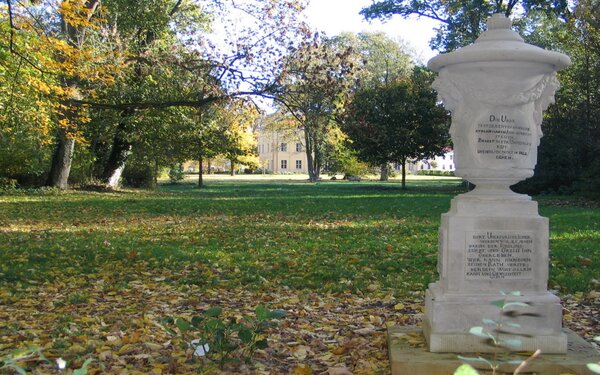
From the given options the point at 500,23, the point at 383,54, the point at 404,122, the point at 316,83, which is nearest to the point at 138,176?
the point at 404,122

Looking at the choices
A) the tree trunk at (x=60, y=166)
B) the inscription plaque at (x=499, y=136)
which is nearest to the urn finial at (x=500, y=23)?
the inscription plaque at (x=499, y=136)

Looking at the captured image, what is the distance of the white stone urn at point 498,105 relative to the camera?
428cm

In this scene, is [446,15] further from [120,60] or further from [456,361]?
[456,361]

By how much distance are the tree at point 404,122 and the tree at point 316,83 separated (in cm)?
1360

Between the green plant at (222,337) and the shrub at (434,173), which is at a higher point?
the shrub at (434,173)

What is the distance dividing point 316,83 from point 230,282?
8671mm

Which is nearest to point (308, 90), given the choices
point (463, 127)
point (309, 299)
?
point (309, 299)

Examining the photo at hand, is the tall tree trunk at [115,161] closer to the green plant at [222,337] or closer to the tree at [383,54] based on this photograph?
the green plant at [222,337]

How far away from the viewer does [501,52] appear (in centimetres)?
413

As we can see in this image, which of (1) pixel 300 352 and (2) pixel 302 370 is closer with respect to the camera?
(2) pixel 302 370

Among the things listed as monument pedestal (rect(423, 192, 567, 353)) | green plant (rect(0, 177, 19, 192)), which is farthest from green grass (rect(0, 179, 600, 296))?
green plant (rect(0, 177, 19, 192))

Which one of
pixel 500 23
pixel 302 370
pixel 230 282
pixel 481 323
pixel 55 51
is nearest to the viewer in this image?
pixel 302 370

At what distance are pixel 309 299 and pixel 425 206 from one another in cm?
1273

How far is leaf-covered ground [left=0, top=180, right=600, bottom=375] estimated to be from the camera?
14.8ft
